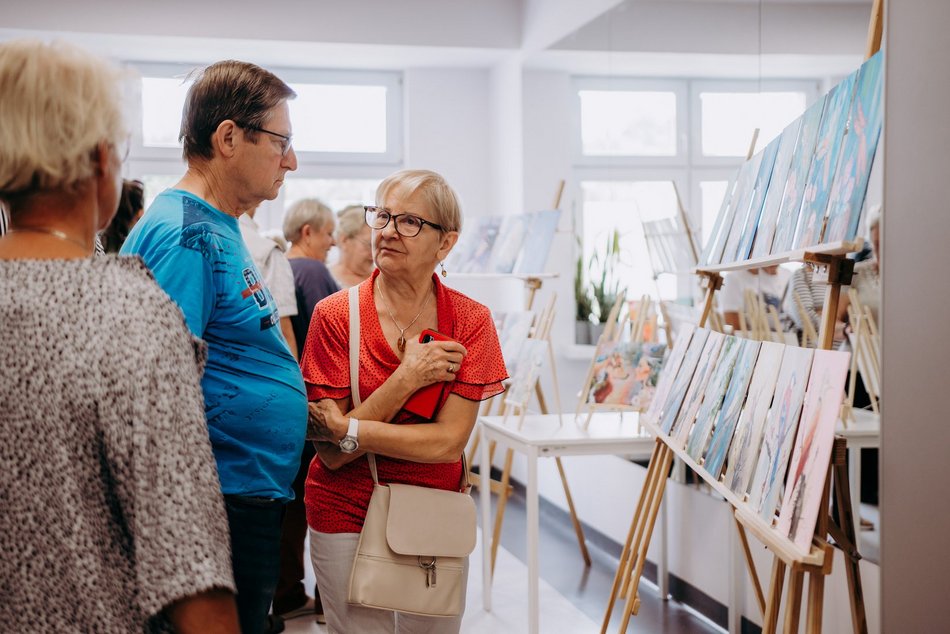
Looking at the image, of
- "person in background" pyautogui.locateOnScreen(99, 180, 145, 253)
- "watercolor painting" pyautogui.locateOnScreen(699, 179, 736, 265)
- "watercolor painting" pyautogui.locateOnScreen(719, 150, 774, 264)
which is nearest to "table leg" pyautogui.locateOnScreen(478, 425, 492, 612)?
"watercolor painting" pyautogui.locateOnScreen(699, 179, 736, 265)

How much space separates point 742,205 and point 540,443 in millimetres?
1276

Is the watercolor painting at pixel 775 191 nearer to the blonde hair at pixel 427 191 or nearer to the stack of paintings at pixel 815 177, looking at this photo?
the stack of paintings at pixel 815 177

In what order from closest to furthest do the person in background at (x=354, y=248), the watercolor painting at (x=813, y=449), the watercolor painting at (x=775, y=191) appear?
the watercolor painting at (x=813, y=449) < the watercolor painting at (x=775, y=191) < the person in background at (x=354, y=248)

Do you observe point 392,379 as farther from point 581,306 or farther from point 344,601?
point 581,306

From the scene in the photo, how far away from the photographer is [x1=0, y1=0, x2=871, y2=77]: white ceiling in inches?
182

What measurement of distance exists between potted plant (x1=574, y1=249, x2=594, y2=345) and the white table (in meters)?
1.87

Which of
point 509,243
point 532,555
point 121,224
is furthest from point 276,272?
point 509,243

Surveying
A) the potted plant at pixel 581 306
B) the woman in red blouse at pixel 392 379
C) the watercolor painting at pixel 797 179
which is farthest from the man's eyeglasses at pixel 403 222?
the potted plant at pixel 581 306

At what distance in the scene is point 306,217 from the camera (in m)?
3.95

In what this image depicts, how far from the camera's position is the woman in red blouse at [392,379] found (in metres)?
1.86

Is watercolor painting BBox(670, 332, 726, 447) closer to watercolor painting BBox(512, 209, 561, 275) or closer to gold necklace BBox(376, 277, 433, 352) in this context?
gold necklace BBox(376, 277, 433, 352)

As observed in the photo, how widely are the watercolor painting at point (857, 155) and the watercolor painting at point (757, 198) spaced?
1.64ft

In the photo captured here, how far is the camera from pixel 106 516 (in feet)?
3.05

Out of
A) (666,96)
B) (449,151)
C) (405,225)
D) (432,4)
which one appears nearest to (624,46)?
(666,96)
